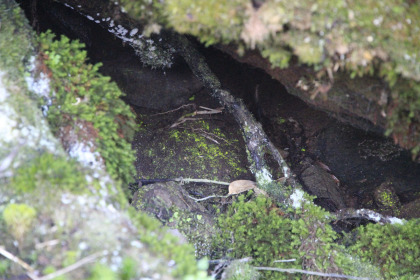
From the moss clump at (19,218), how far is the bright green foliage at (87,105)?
1.82 ft

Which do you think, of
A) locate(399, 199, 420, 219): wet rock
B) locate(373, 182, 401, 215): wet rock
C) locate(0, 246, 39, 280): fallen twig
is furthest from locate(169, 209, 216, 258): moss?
locate(399, 199, 420, 219): wet rock

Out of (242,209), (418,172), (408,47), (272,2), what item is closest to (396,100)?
(408,47)

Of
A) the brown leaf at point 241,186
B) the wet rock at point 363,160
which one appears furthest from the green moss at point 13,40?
the wet rock at point 363,160

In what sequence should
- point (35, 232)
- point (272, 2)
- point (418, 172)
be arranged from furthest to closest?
point (418, 172) < point (272, 2) < point (35, 232)

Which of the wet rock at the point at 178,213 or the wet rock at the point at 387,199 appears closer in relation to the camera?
the wet rock at the point at 178,213

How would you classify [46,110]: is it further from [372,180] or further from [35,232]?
[372,180]

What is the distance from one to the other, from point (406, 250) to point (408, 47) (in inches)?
76.2

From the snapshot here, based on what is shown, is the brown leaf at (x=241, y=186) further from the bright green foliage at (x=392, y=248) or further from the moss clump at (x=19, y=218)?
the moss clump at (x=19, y=218)

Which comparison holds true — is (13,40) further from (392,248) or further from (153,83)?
(392,248)

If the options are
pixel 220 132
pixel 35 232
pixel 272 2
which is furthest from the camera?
pixel 220 132

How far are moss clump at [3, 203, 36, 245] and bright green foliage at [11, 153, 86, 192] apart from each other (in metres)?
0.13

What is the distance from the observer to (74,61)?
2.52 m

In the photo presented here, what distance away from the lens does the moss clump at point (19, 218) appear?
1.88 metres

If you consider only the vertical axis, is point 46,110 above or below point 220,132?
above
